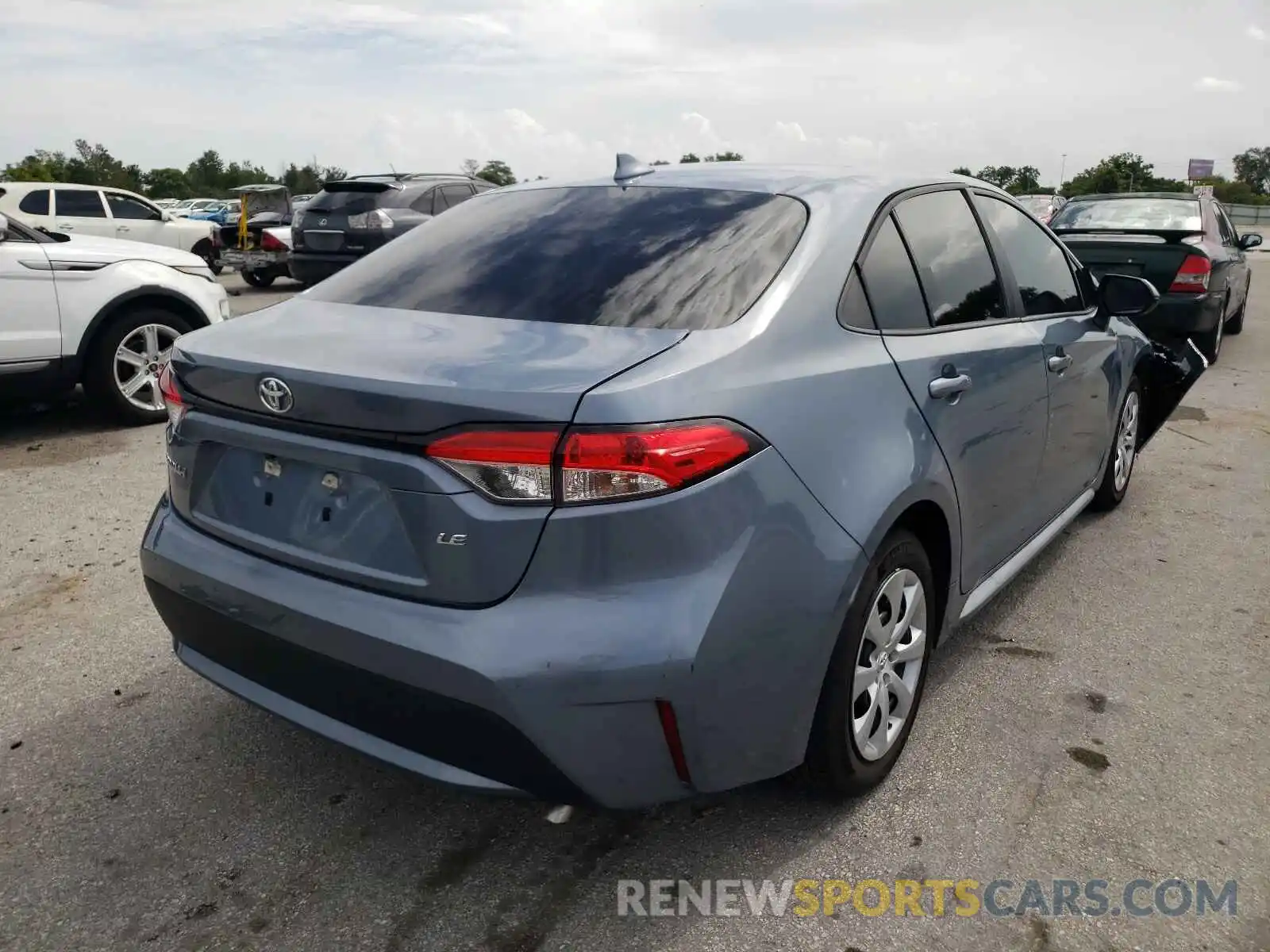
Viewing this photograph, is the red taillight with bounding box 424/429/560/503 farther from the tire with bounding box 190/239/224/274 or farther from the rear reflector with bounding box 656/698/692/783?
the tire with bounding box 190/239/224/274

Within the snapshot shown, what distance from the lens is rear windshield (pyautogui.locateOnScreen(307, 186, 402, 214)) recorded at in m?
12.4

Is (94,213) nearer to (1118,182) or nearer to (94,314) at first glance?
(94,314)

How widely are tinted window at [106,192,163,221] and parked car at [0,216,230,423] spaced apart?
352 inches

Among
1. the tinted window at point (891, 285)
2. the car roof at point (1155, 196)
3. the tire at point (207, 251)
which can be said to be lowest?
the tire at point (207, 251)

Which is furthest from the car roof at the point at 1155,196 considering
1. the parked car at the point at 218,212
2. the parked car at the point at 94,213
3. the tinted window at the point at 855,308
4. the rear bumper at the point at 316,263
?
the parked car at the point at 218,212

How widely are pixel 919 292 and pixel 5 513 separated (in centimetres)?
444

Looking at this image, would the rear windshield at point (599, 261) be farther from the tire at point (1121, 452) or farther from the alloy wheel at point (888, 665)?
the tire at point (1121, 452)

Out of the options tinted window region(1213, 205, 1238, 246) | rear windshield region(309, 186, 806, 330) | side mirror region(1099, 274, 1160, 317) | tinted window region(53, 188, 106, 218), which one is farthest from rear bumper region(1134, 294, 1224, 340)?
tinted window region(53, 188, 106, 218)

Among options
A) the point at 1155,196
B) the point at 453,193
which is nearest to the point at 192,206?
the point at 453,193

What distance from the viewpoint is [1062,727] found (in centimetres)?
306

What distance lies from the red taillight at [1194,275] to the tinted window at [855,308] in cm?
716

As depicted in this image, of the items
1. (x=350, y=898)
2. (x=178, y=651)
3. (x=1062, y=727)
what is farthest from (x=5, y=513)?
(x=1062, y=727)

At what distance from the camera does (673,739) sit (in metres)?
2.04

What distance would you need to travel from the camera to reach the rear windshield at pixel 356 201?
40.6 ft
